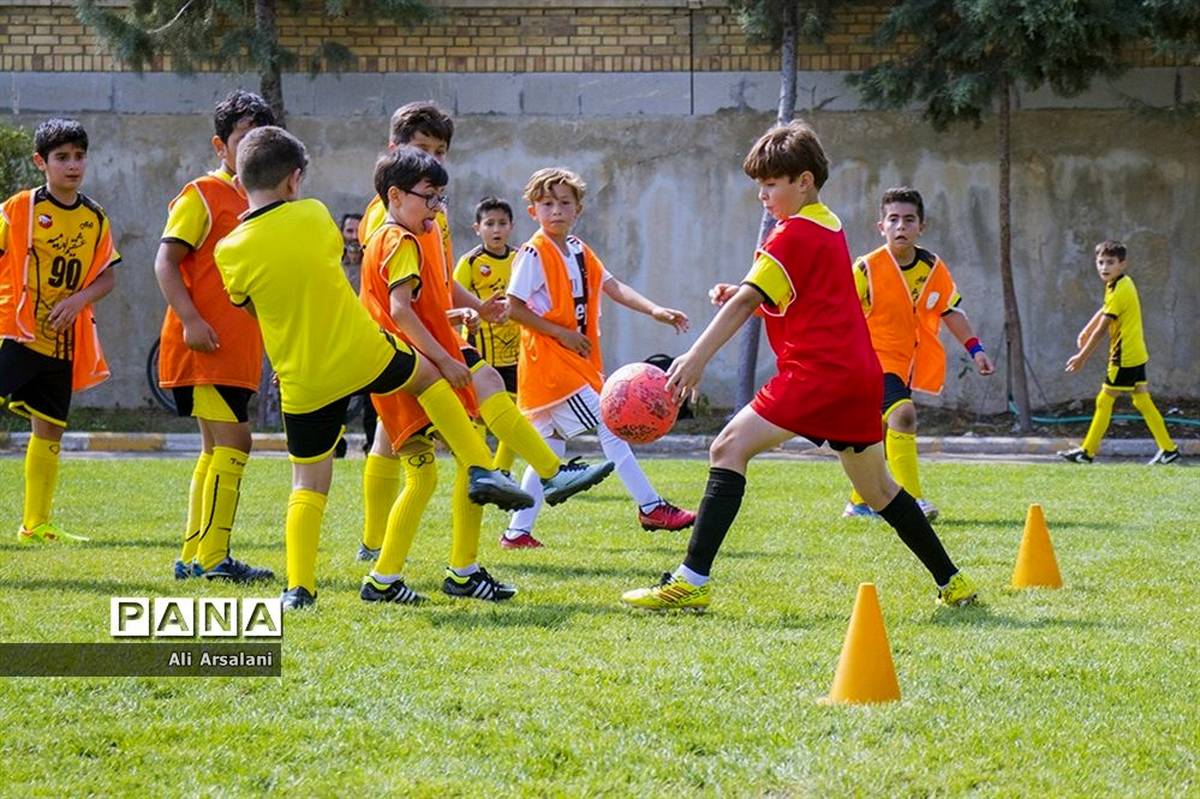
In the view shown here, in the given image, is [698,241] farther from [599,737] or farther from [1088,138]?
[599,737]

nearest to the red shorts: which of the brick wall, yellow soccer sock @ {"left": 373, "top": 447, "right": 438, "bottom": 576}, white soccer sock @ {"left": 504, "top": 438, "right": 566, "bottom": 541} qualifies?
yellow soccer sock @ {"left": 373, "top": 447, "right": 438, "bottom": 576}

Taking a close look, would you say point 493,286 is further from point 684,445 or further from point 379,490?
point 684,445

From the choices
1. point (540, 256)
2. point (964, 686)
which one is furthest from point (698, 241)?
point (964, 686)

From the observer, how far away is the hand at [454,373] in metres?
6.60

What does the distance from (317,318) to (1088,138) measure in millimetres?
14897

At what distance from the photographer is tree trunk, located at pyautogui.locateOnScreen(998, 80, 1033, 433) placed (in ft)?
60.2

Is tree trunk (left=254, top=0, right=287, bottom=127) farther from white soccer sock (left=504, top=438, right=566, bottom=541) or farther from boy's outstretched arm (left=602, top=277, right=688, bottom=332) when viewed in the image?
white soccer sock (left=504, top=438, right=566, bottom=541)

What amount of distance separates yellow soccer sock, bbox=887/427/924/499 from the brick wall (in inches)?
408

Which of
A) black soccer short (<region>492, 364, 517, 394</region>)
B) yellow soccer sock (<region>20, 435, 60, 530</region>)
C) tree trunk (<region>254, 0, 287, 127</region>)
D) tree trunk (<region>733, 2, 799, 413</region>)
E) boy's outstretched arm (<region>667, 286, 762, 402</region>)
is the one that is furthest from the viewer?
→ tree trunk (<region>733, 2, 799, 413</region>)

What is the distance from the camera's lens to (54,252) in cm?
880

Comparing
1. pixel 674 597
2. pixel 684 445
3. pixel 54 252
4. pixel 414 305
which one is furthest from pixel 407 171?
pixel 684 445

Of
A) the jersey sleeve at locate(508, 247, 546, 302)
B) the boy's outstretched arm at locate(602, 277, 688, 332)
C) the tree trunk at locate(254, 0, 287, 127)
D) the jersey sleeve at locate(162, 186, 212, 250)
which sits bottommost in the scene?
the boy's outstretched arm at locate(602, 277, 688, 332)

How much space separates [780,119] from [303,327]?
12951 millimetres

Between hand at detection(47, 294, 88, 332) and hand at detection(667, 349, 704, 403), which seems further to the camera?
hand at detection(47, 294, 88, 332)
